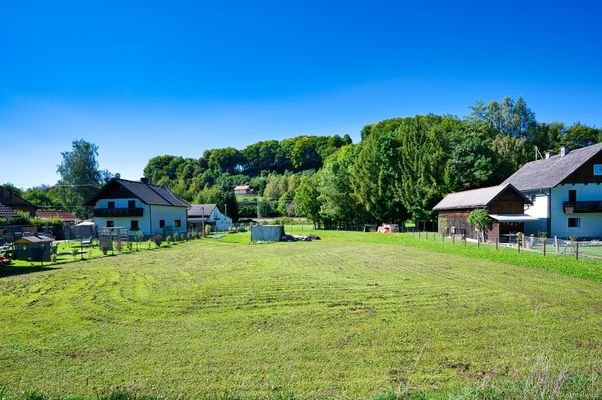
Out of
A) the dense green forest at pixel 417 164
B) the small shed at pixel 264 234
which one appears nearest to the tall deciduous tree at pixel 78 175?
the dense green forest at pixel 417 164

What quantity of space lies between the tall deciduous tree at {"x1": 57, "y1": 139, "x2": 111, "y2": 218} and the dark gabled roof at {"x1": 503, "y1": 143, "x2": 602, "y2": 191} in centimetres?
6277

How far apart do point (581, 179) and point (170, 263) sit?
1374 inches

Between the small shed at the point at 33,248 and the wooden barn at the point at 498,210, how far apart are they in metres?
31.7

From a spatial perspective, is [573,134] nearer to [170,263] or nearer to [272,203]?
[272,203]

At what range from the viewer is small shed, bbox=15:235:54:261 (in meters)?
23.3

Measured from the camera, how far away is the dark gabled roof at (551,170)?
34.1 m

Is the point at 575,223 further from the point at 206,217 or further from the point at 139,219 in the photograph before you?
the point at 206,217

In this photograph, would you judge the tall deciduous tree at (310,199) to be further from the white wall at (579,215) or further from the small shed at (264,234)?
the white wall at (579,215)

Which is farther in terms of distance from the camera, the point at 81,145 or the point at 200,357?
the point at 81,145

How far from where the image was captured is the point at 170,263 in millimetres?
Answer: 21938

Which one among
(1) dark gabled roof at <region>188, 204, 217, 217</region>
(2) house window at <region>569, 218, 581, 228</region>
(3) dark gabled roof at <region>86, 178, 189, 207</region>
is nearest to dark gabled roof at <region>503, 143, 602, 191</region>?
(2) house window at <region>569, 218, 581, 228</region>

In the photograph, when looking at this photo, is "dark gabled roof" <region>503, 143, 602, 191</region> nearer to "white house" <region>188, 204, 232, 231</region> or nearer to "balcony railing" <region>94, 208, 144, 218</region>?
"balcony railing" <region>94, 208, 144, 218</region>

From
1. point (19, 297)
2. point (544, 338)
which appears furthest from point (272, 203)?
point (544, 338)

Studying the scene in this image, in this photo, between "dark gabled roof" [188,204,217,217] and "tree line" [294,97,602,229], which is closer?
"tree line" [294,97,602,229]
